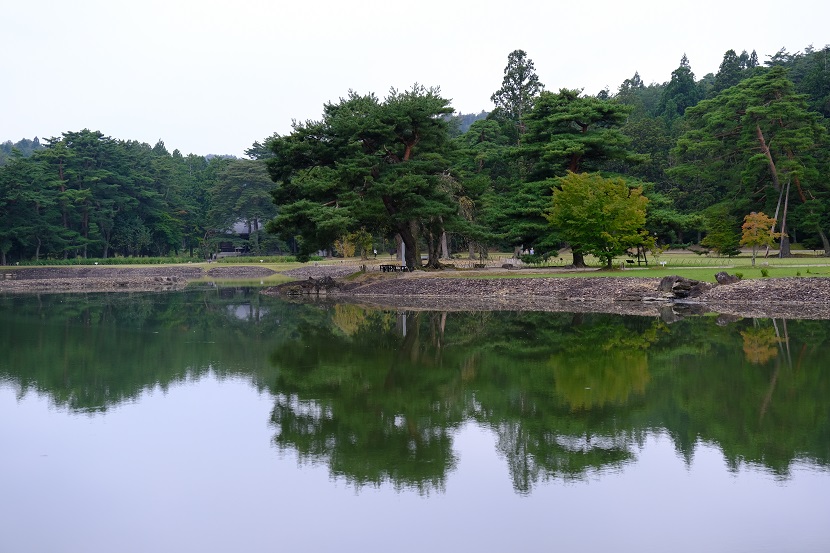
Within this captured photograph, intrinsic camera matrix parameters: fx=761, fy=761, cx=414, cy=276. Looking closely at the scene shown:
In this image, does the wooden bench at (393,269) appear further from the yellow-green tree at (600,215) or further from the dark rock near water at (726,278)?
the dark rock near water at (726,278)

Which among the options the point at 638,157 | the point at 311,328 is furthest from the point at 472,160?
the point at 311,328

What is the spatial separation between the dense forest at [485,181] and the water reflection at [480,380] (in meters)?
13.3

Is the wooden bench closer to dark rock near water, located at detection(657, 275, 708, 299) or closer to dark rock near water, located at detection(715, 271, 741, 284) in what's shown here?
dark rock near water, located at detection(657, 275, 708, 299)

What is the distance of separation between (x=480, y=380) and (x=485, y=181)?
31.6 metres

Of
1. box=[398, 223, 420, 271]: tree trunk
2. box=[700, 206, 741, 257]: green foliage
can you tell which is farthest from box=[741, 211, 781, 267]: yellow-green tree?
box=[398, 223, 420, 271]: tree trunk

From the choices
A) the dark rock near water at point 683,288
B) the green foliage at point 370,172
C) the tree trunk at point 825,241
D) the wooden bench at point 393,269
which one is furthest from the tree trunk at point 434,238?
the tree trunk at point 825,241

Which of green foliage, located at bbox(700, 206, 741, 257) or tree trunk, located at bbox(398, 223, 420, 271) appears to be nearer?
tree trunk, located at bbox(398, 223, 420, 271)

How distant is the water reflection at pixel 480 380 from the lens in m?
11.2

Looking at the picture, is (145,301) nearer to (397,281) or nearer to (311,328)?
(397,281)

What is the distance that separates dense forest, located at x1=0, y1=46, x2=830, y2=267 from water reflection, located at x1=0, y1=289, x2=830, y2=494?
13.3m

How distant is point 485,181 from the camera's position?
47.3m

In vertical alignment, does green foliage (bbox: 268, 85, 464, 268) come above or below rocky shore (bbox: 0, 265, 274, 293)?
above

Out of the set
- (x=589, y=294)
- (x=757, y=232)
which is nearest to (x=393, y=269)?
(x=589, y=294)

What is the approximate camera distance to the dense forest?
140 ft
